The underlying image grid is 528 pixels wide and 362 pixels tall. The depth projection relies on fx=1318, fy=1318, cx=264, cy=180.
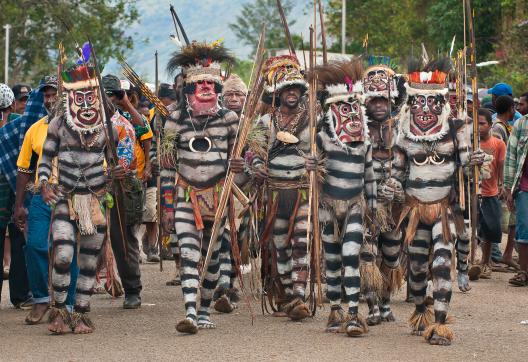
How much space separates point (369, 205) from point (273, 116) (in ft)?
4.58

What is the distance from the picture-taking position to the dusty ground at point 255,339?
9.64 metres

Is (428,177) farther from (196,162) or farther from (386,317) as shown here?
(196,162)

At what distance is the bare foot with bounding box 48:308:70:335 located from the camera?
35.4 feet

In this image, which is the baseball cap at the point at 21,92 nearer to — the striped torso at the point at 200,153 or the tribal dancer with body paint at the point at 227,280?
the tribal dancer with body paint at the point at 227,280

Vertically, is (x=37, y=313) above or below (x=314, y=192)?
below

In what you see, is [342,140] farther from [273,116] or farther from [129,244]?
[129,244]

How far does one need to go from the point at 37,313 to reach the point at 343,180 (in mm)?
2959

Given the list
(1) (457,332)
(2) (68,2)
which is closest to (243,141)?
(1) (457,332)

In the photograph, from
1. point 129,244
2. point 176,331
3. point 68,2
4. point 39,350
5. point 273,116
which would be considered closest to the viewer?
point 39,350

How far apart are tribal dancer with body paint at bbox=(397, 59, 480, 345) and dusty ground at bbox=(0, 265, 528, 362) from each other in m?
0.54

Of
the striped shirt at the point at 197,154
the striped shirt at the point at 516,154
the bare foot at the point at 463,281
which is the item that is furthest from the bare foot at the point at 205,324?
the striped shirt at the point at 516,154

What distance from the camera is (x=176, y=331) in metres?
10.9

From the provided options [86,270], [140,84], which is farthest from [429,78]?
[86,270]

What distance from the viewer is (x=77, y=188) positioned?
10875 mm
